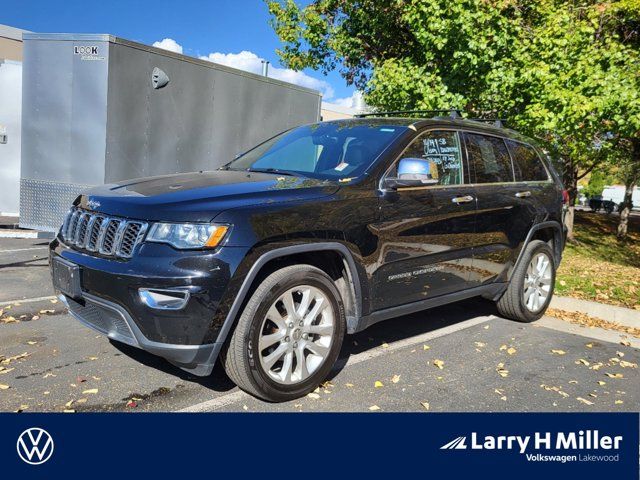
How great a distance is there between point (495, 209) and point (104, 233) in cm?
323

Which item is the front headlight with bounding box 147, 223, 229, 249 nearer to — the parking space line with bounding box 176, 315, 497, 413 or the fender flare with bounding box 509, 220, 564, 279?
the parking space line with bounding box 176, 315, 497, 413

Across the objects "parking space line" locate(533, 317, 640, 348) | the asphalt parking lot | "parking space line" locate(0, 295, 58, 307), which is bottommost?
"parking space line" locate(0, 295, 58, 307)

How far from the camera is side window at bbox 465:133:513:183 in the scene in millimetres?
4836

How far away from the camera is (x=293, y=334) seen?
3.42 meters

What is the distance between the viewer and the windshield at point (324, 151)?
159 inches

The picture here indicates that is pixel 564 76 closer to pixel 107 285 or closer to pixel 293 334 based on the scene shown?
pixel 293 334

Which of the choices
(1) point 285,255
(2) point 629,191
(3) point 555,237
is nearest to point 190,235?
(1) point 285,255

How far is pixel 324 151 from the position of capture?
4.37m

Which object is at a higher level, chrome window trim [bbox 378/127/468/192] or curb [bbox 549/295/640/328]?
chrome window trim [bbox 378/127/468/192]

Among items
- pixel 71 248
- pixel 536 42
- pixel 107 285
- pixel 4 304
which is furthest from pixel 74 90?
pixel 536 42

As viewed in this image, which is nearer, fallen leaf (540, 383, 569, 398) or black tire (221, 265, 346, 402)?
black tire (221, 265, 346, 402)

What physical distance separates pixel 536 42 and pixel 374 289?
17.9 ft
